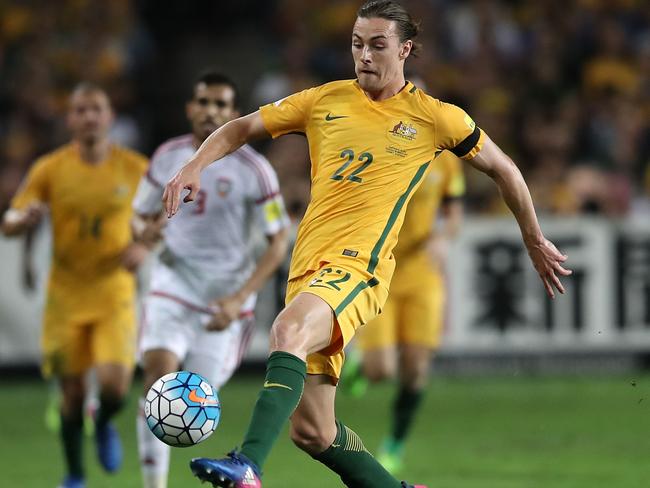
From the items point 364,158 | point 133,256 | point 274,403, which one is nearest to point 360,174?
point 364,158

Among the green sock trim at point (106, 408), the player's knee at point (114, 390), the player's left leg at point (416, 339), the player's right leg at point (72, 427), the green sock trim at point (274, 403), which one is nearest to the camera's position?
the green sock trim at point (274, 403)

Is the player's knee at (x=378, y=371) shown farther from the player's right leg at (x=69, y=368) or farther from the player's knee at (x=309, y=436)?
the player's knee at (x=309, y=436)

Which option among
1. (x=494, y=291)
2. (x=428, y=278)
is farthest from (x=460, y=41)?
(x=428, y=278)

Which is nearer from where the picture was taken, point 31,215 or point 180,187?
point 180,187

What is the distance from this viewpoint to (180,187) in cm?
583

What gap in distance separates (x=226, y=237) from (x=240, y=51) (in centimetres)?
1052

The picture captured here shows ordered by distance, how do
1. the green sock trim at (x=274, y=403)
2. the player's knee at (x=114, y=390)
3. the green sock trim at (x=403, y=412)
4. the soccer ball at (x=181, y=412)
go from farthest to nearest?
the green sock trim at (x=403, y=412), the player's knee at (x=114, y=390), the soccer ball at (x=181, y=412), the green sock trim at (x=274, y=403)

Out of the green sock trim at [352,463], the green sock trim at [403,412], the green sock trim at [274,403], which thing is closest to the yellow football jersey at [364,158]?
the green sock trim at [274,403]

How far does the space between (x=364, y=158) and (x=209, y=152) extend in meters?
0.71

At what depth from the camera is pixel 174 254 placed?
8.25m

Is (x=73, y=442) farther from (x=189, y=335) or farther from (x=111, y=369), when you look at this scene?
(x=189, y=335)

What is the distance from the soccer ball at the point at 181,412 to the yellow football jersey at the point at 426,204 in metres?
4.91

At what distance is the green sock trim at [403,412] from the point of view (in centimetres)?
1006

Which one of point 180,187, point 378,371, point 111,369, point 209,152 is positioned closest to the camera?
point 180,187
